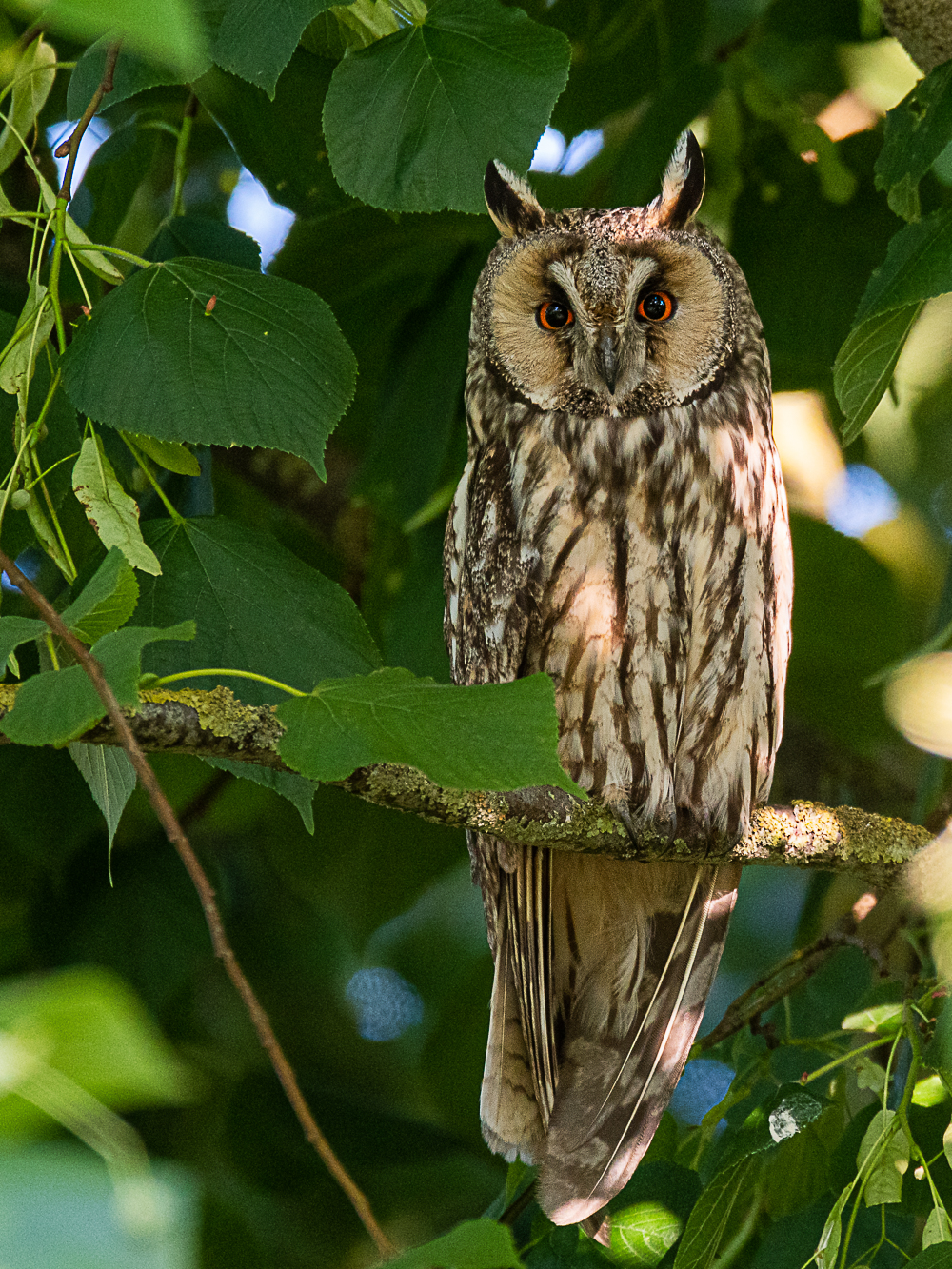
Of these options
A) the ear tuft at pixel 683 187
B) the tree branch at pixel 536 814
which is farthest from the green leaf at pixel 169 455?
the ear tuft at pixel 683 187

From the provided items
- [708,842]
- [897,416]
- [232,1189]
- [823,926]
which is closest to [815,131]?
[897,416]

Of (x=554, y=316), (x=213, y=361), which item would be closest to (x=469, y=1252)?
(x=213, y=361)

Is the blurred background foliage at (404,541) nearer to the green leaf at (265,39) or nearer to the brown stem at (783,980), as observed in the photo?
the brown stem at (783,980)

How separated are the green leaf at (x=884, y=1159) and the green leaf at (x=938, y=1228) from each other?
0.19 ft

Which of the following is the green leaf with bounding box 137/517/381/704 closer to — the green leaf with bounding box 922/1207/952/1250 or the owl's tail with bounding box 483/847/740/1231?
the owl's tail with bounding box 483/847/740/1231

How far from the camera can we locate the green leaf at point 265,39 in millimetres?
1260

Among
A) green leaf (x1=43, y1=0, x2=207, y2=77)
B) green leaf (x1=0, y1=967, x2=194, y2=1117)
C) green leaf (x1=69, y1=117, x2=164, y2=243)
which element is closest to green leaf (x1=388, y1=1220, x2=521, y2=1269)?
green leaf (x1=0, y1=967, x2=194, y2=1117)

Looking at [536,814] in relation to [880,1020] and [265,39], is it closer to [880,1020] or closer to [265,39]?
[880,1020]

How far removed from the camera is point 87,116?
1345 millimetres

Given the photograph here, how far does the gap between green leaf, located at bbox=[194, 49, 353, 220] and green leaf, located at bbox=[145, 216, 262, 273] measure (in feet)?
0.31

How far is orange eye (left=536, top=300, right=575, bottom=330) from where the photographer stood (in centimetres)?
192

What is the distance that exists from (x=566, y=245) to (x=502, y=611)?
54cm

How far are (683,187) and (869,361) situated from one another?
545 millimetres

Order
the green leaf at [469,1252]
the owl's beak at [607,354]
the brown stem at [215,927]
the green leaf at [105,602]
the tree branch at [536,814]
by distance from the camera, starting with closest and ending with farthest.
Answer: the green leaf at [469,1252], the brown stem at [215,927], the green leaf at [105,602], the tree branch at [536,814], the owl's beak at [607,354]
